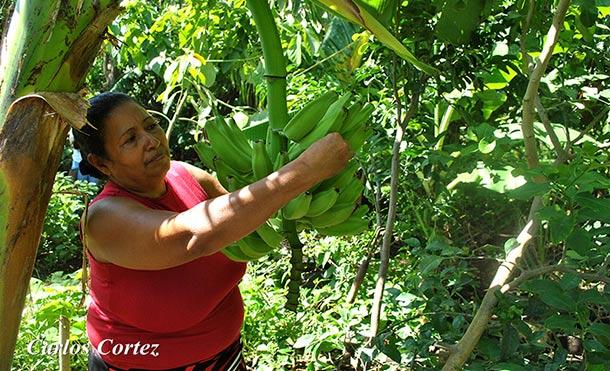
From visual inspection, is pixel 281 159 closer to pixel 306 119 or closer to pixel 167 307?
pixel 306 119

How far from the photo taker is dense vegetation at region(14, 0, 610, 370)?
1.42 meters

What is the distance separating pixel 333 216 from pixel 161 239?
0.28 metres

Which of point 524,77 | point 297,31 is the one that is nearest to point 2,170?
point 524,77

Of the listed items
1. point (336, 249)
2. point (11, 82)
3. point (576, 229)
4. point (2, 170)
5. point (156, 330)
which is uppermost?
point (11, 82)

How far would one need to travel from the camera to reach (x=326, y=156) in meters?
1.06

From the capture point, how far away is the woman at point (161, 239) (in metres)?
1.08

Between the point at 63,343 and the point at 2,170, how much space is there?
3.79 ft

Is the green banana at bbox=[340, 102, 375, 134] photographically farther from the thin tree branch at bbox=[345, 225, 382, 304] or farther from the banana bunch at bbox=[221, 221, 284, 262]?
the thin tree branch at bbox=[345, 225, 382, 304]

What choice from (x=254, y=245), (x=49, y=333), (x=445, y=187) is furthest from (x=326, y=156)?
(x=49, y=333)

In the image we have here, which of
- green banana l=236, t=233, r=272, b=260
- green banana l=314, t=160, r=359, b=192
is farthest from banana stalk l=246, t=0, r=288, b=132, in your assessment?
green banana l=236, t=233, r=272, b=260

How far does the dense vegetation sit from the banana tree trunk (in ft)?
0.37

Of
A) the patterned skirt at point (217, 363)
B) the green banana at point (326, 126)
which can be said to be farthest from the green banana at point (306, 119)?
the patterned skirt at point (217, 363)

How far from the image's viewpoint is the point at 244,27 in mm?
3451

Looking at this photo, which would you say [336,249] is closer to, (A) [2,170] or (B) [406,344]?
(B) [406,344]
